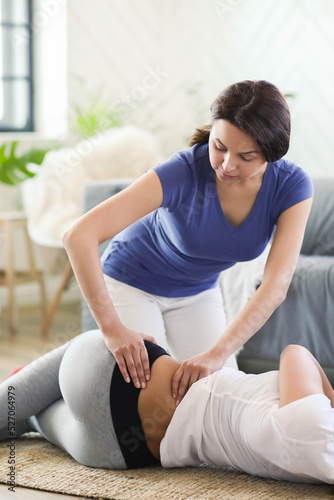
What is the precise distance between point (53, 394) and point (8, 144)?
8.03 ft

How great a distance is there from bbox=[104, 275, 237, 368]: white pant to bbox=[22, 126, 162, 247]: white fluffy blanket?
1.45 metres

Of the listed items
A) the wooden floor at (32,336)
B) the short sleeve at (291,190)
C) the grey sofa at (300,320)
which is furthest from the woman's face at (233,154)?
the wooden floor at (32,336)

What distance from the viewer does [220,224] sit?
1.64 m

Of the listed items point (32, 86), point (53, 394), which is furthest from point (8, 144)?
point (53, 394)

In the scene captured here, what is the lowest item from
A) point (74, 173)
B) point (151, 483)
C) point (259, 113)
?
point (151, 483)

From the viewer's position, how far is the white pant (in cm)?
182

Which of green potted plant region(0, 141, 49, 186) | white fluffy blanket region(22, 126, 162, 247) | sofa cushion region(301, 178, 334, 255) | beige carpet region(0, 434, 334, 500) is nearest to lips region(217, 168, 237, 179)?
beige carpet region(0, 434, 334, 500)

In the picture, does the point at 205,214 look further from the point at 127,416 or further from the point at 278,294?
the point at 127,416

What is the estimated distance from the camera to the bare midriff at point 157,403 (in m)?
1.43

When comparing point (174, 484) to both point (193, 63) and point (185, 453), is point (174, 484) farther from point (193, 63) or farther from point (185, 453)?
point (193, 63)

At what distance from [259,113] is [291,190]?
0.88ft

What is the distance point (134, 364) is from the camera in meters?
1.45

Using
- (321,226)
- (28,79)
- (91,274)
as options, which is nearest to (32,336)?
(321,226)

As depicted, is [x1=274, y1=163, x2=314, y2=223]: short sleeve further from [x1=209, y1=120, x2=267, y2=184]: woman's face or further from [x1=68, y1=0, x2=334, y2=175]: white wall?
[x1=68, y1=0, x2=334, y2=175]: white wall
